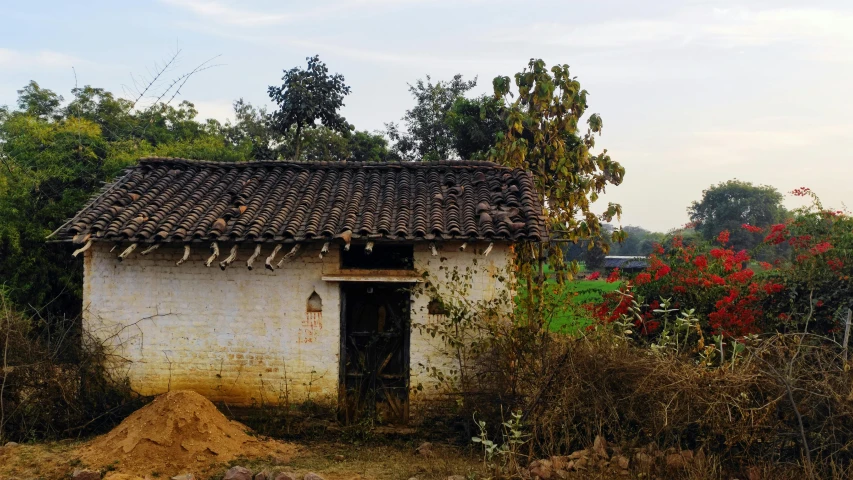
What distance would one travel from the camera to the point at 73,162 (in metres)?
17.3

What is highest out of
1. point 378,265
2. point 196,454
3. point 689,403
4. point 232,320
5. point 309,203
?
point 309,203

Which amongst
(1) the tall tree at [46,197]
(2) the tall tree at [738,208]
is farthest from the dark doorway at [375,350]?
(2) the tall tree at [738,208]

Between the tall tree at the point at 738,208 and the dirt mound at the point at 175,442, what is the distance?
150 ft

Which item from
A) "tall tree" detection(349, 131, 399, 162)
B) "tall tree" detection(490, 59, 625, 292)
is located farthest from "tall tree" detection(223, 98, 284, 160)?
"tall tree" detection(490, 59, 625, 292)

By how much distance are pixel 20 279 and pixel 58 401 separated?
25.7 ft

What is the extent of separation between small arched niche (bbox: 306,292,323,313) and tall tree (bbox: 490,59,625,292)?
7.51 m

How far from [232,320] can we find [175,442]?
195 centimetres

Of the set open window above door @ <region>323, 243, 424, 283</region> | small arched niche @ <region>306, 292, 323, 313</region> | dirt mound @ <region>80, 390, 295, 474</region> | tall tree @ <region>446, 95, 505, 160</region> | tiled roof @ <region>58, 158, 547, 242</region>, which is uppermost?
tall tree @ <region>446, 95, 505, 160</region>

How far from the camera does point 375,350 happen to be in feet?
31.7

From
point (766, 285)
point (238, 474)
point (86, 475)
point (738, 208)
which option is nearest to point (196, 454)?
point (238, 474)

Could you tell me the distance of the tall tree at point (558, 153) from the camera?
625 inches

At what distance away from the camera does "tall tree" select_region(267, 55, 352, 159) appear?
66.8 ft

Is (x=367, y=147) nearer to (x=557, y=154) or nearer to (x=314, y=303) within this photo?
(x=557, y=154)

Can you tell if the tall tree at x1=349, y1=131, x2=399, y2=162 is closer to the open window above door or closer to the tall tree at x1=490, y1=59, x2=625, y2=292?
the tall tree at x1=490, y1=59, x2=625, y2=292
